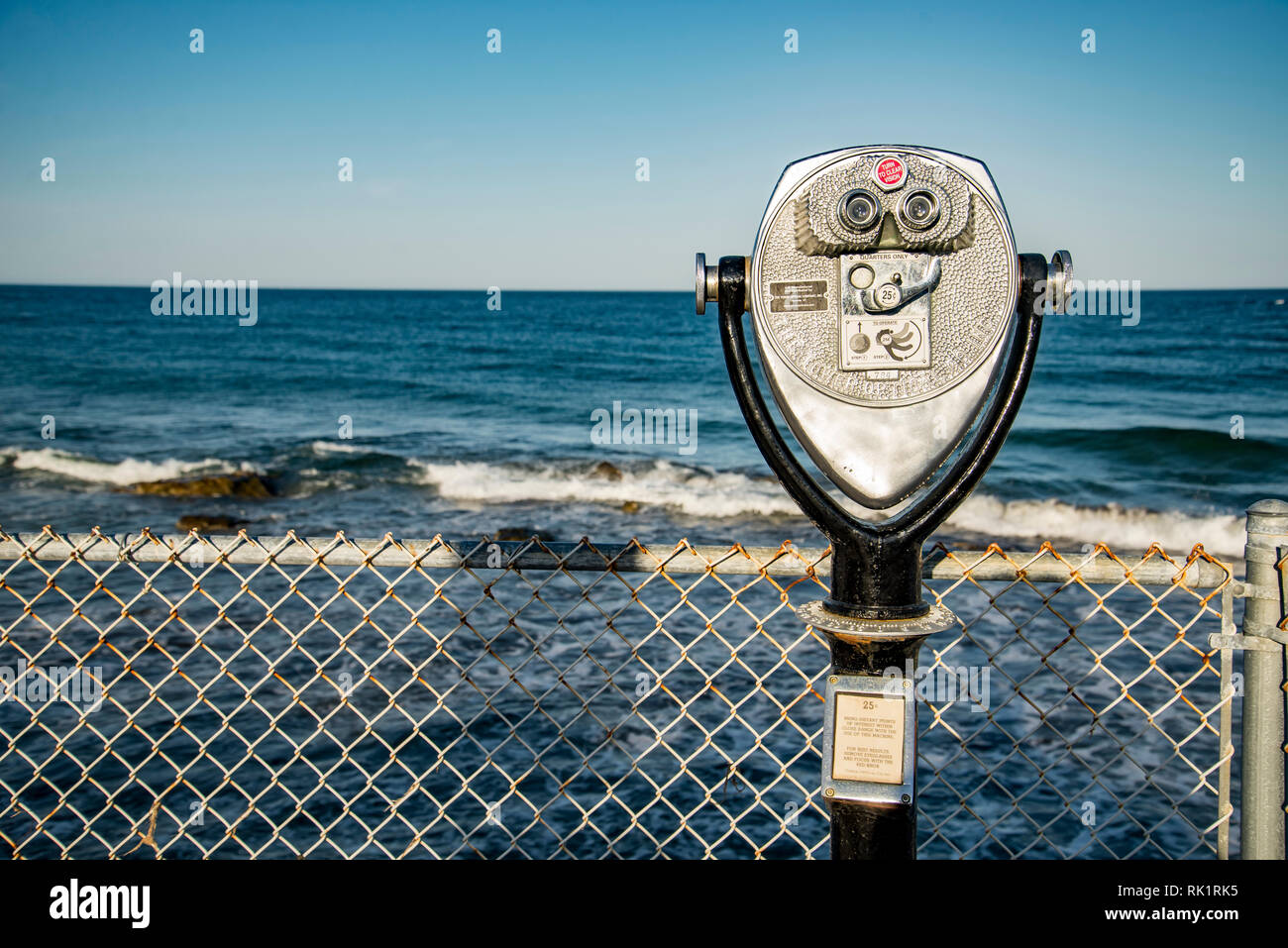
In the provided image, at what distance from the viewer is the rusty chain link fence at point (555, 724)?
8.66ft

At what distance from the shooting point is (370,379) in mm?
26500

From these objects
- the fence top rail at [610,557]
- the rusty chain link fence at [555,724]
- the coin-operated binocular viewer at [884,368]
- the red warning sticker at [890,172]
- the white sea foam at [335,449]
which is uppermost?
the red warning sticker at [890,172]

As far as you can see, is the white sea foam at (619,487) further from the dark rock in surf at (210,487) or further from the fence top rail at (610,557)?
the fence top rail at (610,557)

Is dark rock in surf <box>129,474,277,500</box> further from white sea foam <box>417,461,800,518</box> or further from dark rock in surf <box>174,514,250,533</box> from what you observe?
white sea foam <box>417,461,800,518</box>

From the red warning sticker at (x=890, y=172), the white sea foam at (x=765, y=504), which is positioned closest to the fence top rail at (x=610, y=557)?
the red warning sticker at (x=890, y=172)

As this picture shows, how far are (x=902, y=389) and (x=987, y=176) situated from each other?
428 mm

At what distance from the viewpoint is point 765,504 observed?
11.6 meters

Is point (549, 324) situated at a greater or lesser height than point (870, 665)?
greater

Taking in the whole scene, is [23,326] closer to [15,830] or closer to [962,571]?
[15,830]

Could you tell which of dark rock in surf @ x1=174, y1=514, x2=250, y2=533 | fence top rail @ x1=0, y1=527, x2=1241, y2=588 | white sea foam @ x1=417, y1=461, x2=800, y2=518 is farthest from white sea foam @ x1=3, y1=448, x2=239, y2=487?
fence top rail @ x1=0, y1=527, x2=1241, y2=588

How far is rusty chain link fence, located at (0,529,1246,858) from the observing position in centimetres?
264

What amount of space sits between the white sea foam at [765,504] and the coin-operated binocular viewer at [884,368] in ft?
29.2

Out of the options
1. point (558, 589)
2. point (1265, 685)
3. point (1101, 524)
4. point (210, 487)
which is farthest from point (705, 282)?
point (210, 487)
